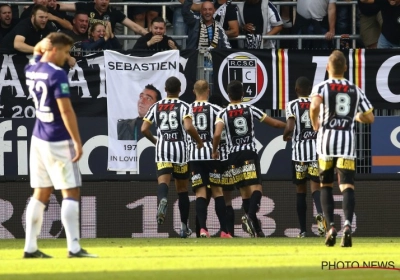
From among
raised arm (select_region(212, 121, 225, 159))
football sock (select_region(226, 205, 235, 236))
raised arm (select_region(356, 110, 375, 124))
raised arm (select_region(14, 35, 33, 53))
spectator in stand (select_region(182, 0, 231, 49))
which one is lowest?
football sock (select_region(226, 205, 235, 236))

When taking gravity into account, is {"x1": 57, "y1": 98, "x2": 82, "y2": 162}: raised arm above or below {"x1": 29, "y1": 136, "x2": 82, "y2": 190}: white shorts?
above

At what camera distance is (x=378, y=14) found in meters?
19.0

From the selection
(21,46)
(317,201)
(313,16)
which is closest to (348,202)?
(317,201)

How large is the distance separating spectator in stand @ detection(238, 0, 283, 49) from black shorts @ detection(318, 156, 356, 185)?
654cm

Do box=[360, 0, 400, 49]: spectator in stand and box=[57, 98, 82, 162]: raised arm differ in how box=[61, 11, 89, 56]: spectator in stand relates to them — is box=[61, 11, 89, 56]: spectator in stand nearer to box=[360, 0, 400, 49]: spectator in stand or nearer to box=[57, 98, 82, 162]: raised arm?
box=[360, 0, 400, 49]: spectator in stand

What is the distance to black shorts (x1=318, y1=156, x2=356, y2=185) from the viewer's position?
41.2 ft

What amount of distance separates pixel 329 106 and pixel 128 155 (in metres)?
5.57

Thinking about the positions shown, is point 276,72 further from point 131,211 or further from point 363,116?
point 363,116

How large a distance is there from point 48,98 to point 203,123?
574cm

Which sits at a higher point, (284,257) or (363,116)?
(363,116)

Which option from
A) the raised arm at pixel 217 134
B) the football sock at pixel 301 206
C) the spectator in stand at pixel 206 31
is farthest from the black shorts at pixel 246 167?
the spectator in stand at pixel 206 31

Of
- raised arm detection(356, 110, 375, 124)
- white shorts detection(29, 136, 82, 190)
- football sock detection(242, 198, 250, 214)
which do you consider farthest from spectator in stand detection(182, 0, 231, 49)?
white shorts detection(29, 136, 82, 190)

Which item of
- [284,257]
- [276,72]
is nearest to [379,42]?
[276,72]

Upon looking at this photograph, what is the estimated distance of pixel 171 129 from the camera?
1560cm
